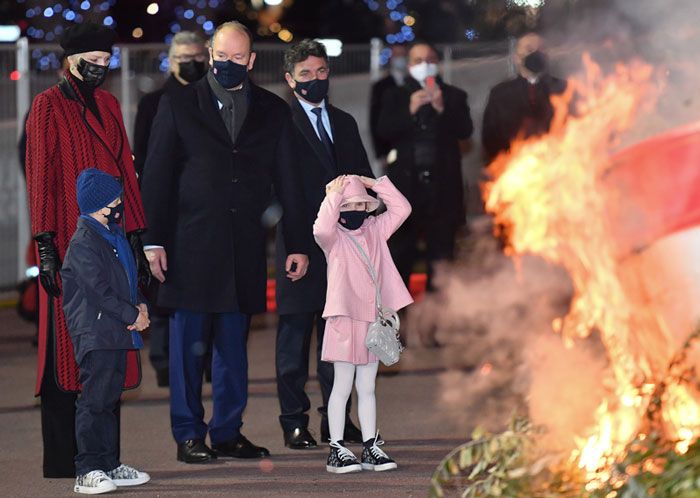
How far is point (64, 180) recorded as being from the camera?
7.60 metres

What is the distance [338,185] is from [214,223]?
0.78 metres

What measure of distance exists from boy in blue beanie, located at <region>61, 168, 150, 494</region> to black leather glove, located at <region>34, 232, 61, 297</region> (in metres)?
0.10

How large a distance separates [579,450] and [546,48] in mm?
6150

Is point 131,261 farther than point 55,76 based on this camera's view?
No

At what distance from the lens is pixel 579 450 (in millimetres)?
5914

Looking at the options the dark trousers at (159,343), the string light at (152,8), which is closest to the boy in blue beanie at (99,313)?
the dark trousers at (159,343)

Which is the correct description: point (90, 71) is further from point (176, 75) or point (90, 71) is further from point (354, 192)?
point (176, 75)

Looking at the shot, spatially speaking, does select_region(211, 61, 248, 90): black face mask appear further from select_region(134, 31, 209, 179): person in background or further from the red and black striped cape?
select_region(134, 31, 209, 179): person in background

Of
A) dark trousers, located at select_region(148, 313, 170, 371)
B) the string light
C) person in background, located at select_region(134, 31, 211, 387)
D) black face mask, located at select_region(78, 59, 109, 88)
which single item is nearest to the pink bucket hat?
black face mask, located at select_region(78, 59, 109, 88)

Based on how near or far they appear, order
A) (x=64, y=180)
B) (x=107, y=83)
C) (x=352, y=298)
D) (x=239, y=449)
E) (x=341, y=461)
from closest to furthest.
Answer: (x=64, y=180)
(x=341, y=461)
(x=352, y=298)
(x=239, y=449)
(x=107, y=83)

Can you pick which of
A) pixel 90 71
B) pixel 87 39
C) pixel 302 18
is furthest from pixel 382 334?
pixel 302 18

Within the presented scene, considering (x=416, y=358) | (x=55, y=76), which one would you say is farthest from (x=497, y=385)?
(x=55, y=76)

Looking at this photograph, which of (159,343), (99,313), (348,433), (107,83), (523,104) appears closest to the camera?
(99,313)

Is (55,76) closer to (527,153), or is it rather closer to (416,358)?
(416,358)
